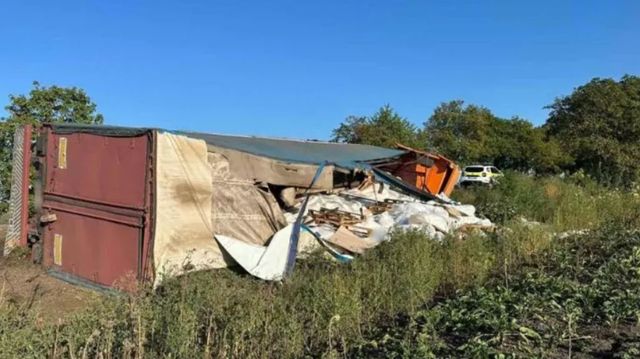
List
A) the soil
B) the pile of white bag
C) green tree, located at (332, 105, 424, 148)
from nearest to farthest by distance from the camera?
the soil < the pile of white bag < green tree, located at (332, 105, 424, 148)

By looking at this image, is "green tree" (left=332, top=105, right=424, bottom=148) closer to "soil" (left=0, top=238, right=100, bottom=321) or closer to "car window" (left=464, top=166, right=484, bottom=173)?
"car window" (left=464, top=166, right=484, bottom=173)

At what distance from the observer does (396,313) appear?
17.1ft

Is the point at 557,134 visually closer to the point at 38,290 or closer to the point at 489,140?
the point at 489,140

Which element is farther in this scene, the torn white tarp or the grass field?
the torn white tarp

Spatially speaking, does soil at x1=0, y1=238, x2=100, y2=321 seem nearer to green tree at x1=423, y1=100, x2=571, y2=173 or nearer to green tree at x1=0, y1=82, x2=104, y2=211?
green tree at x1=0, y1=82, x2=104, y2=211

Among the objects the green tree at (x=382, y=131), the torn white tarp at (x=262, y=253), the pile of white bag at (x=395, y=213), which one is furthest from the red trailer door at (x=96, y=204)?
the green tree at (x=382, y=131)

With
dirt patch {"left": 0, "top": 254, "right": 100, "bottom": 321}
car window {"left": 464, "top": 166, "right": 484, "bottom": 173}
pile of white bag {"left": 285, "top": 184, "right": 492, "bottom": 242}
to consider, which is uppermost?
Answer: car window {"left": 464, "top": 166, "right": 484, "bottom": 173}

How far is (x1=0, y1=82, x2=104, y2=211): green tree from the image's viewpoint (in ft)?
47.4

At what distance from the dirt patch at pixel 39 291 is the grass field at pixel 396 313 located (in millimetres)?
1616

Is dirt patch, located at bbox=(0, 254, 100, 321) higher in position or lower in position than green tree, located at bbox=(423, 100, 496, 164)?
lower

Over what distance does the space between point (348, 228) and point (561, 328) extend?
5.82 metres

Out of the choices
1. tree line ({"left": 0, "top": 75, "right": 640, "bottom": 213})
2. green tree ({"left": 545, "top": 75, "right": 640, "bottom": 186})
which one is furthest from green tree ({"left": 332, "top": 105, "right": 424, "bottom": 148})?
green tree ({"left": 545, "top": 75, "right": 640, "bottom": 186})

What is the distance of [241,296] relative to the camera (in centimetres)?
584

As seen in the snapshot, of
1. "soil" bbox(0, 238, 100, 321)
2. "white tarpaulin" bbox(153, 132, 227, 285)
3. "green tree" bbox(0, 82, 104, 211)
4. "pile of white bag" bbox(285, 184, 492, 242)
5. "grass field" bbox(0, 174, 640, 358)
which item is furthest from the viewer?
"green tree" bbox(0, 82, 104, 211)
